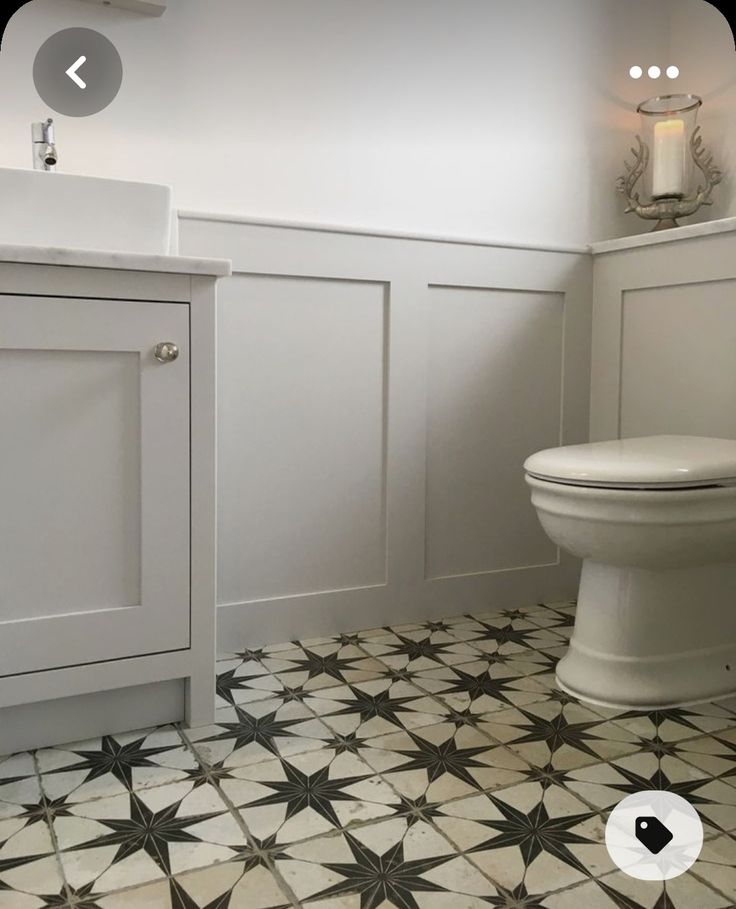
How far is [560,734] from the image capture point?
4.62 ft

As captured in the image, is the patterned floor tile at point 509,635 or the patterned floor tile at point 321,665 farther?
the patterned floor tile at point 509,635

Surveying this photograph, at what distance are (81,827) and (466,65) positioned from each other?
1740mm

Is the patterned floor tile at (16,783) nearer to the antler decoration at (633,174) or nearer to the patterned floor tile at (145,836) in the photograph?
the patterned floor tile at (145,836)

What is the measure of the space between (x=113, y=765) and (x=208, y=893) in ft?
1.19

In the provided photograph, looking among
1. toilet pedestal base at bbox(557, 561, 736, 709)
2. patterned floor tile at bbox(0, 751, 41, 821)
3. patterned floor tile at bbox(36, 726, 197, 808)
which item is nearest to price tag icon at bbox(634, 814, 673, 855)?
toilet pedestal base at bbox(557, 561, 736, 709)

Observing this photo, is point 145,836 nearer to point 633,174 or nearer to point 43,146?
point 43,146

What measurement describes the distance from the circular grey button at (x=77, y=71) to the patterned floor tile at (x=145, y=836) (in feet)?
4.05

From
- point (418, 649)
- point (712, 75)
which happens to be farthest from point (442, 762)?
point (712, 75)

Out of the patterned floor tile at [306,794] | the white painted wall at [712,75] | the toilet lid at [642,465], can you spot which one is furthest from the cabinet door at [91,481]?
the white painted wall at [712,75]

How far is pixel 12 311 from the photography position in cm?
123

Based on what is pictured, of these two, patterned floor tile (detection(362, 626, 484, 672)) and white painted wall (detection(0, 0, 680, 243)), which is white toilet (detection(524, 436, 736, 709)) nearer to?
patterned floor tile (detection(362, 626, 484, 672))

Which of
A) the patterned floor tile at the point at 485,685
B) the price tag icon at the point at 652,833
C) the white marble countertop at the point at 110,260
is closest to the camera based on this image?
the price tag icon at the point at 652,833

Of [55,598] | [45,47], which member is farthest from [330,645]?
[45,47]

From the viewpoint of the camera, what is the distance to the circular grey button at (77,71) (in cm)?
162
